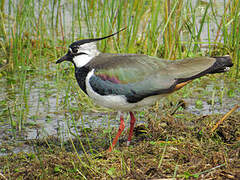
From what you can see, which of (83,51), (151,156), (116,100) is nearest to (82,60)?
(83,51)

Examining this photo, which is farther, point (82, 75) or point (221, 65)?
point (82, 75)

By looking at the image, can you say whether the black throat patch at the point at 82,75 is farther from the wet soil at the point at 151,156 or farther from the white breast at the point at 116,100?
the wet soil at the point at 151,156

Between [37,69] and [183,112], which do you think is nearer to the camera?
[183,112]

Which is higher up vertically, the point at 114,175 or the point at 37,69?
the point at 37,69

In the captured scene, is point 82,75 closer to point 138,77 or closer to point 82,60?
point 82,60

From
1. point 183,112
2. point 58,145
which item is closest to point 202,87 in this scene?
point 183,112

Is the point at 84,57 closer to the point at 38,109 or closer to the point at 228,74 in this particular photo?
the point at 38,109

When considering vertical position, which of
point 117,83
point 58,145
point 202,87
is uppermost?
point 117,83

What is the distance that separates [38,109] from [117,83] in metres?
1.60

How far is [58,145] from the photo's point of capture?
14.1 feet

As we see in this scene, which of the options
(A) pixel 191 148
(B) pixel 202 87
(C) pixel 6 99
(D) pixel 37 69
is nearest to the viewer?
(A) pixel 191 148

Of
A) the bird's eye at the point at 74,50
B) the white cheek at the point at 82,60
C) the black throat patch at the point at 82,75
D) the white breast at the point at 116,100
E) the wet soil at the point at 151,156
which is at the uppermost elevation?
the bird's eye at the point at 74,50

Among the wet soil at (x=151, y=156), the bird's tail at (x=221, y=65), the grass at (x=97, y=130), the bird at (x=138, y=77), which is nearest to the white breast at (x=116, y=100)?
the bird at (x=138, y=77)

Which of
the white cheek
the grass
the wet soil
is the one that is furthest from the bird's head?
the wet soil
